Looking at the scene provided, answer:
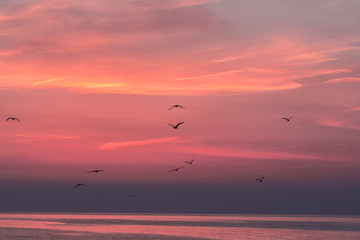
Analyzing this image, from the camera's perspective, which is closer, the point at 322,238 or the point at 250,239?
the point at 250,239

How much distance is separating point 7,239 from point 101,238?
21.6 meters

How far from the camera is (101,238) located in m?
136

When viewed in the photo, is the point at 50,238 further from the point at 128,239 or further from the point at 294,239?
the point at 294,239

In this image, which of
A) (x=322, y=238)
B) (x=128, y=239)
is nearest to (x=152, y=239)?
(x=128, y=239)

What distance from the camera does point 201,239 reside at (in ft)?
458

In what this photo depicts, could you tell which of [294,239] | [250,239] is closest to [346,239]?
[294,239]

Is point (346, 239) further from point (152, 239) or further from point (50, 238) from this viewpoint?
point (50, 238)

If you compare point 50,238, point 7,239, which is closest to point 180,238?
point 50,238

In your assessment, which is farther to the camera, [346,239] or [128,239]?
[346,239]

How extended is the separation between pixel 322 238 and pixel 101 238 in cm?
5537

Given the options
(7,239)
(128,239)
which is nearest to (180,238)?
(128,239)

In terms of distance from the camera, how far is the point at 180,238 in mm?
139875

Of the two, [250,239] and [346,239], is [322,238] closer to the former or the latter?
[346,239]

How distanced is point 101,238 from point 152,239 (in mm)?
12121
